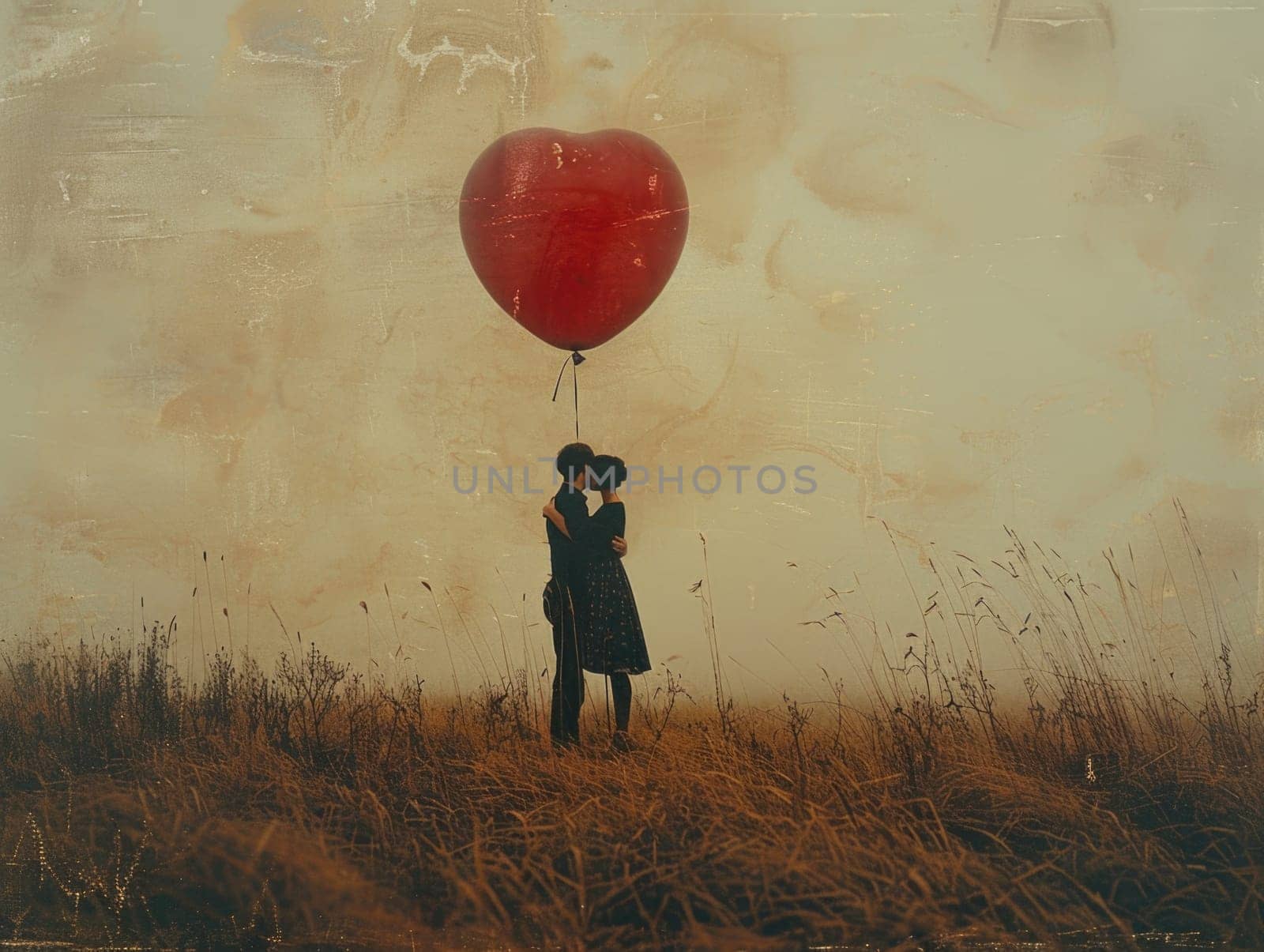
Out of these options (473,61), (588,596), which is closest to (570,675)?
(588,596)

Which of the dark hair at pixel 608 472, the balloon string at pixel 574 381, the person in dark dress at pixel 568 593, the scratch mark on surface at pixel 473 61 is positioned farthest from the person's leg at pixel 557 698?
the scratch mark on surface at pixel 473 61

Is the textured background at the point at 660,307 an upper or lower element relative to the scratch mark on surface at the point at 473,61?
lower

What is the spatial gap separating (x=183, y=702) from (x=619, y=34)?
221 centimetres

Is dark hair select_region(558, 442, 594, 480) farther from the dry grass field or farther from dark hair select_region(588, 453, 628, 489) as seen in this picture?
A: the dry grass field

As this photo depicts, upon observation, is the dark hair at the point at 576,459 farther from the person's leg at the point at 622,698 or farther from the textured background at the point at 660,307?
the person's leg at the point at 622,698

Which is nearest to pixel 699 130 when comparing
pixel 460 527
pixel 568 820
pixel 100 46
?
pixel 460 527

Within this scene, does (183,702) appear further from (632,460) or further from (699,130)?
(699,130)

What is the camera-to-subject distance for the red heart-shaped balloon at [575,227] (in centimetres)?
260

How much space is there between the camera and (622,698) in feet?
8.93

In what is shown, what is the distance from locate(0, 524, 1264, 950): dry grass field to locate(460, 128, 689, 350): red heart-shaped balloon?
961mm

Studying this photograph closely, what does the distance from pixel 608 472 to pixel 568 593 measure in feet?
1.15

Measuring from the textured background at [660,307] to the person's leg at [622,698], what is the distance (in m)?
0.12

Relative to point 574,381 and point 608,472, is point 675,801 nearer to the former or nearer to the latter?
point 608,472

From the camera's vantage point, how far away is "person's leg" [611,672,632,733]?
8.91 ft
